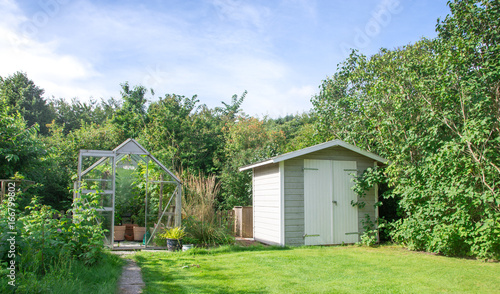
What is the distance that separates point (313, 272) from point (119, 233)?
604 cm

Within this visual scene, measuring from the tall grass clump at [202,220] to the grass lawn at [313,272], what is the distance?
83 cm

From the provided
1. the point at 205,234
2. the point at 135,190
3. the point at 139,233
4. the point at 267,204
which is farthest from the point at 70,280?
the point at 267,204

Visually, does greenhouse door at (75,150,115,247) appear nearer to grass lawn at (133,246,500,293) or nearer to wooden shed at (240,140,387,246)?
grass lawn at (133,246,500,293)

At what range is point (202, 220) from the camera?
9.36 metres

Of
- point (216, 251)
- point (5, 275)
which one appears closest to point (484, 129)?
point (216, 251)

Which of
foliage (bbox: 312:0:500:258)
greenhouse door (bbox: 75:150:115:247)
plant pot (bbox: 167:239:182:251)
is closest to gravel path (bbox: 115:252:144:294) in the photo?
plant pot (bbox: 167:239:182:251)

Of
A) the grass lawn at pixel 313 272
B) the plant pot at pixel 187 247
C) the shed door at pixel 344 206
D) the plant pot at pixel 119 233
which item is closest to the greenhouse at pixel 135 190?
the plant pot at pixel 119 233

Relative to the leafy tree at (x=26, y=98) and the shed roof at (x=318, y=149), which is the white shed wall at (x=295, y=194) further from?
the leafy tree at (x=26, y=98)

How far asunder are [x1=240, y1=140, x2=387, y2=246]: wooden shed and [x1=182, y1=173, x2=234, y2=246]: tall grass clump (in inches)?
56.8

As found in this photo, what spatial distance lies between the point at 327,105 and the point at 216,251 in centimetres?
728

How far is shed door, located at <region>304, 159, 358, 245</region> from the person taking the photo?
31.1ft

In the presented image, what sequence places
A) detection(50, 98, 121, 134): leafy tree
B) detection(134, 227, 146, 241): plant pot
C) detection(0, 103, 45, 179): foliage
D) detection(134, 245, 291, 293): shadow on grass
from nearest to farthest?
detection(134, 245, 291, 293): shadow on grass
detection(0, 103, 45, 179): foliage
detection(134, 227, 146, 241): plant pot
detection(50, 98, 121, 134): leafy tree

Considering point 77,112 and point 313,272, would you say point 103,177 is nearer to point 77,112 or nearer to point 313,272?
point 313,272

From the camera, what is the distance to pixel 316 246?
9250mm
